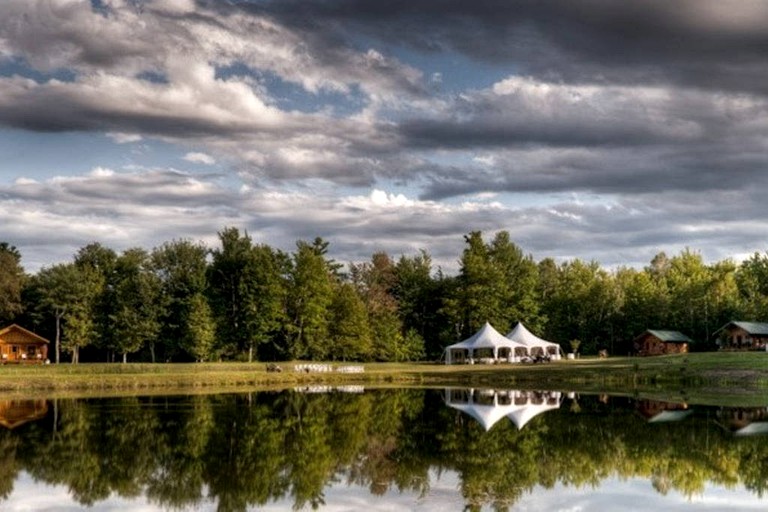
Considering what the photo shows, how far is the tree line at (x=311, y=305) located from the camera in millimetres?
84812

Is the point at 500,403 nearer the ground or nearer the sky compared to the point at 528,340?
nearer the ground

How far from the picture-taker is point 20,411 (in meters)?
44.7

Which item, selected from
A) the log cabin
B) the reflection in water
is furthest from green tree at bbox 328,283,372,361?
the reflection in water

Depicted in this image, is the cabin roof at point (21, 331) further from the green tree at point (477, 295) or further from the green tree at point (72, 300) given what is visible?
the green tree at point (477, 295)

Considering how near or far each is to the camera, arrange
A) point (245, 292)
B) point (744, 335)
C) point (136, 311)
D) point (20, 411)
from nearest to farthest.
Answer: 1. point (20, 411)
2. point (136, 311)
3. point (245, 292)
4. point (744, 335)

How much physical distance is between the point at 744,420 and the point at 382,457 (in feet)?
65.4

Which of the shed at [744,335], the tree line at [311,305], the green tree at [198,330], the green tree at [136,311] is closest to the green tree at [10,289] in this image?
the tree line at [311,305]

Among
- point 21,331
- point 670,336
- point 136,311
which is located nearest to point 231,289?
point 136,311

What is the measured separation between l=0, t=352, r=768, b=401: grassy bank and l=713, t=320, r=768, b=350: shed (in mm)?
21843

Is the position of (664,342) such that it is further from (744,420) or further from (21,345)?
(21,345)

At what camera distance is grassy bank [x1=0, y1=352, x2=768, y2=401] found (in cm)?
6034

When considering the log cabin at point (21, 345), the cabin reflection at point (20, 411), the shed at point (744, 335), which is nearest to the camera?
the cabin reflection at point (20, 411)

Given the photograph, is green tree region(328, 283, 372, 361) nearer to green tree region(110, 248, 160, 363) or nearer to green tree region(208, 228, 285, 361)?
green tree region(208, 228, 285, 361)

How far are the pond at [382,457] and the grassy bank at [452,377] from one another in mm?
13213
